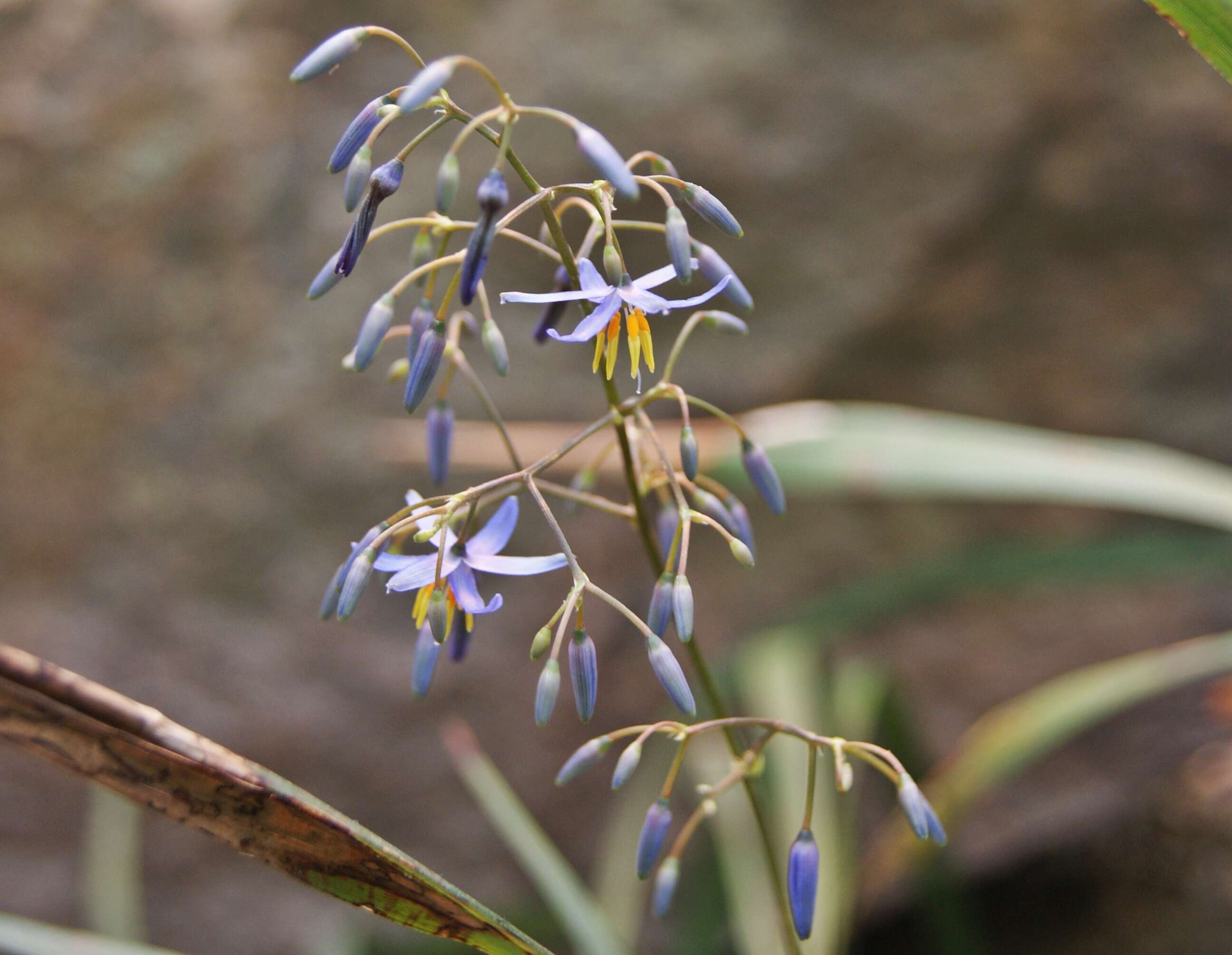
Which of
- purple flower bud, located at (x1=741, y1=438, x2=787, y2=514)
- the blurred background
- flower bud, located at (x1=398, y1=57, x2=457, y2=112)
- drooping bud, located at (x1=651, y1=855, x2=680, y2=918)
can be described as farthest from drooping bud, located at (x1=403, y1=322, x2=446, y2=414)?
the blurred background

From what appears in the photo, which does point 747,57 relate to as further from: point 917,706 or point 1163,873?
point 1163,873

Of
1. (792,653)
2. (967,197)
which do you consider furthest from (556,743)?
(967,197)

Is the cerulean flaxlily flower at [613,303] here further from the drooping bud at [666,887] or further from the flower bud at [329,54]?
the drooping bud at [666,887]

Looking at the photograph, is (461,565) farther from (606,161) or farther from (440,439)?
(606,161)

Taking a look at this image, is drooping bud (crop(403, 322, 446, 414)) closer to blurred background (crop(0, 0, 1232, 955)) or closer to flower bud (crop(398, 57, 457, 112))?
flower bud (crop(398, 57, 457, 112))

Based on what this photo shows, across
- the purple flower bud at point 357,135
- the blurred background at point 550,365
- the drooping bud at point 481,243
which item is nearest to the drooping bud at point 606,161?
the drooping bud at point 481,243

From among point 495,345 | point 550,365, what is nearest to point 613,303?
point 495,345
